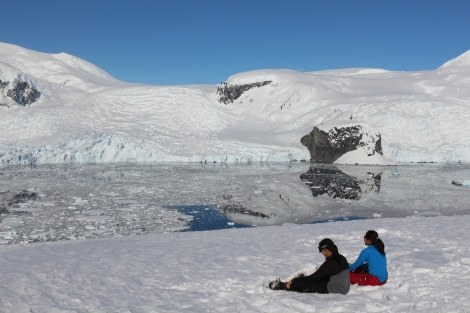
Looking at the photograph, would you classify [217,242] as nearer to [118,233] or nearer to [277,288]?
[277,288]

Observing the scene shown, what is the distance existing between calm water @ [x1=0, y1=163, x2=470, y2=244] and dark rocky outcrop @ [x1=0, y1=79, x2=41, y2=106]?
26902 millimetres

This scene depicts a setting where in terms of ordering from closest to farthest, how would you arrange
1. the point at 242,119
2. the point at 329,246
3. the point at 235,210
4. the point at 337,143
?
the point at 329,246
the point at 235,210
the point at 337,143
the point at 242,119

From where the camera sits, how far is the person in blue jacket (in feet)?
18.4

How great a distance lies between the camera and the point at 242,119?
177ft

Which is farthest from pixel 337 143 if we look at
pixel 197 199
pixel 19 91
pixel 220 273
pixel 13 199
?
pixel 19 91

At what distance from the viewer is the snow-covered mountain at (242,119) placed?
38.0 metres

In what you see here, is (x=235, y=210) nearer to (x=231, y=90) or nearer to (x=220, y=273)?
(x=220, y=273)

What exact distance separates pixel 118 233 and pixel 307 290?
8471 mm

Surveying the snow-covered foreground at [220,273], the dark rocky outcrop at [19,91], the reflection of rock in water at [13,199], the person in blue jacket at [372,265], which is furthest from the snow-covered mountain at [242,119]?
the person in blue jacket at [372,265]

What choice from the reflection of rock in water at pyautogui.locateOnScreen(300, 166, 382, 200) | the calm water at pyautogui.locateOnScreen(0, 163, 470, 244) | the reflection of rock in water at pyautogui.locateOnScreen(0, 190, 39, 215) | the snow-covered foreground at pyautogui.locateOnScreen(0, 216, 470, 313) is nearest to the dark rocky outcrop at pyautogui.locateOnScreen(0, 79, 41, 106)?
the calm water at pyautogui.locateOnScreen(0, 163, 470, 244)

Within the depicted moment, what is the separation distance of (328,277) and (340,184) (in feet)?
62.5

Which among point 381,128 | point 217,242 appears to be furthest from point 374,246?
point 381,128

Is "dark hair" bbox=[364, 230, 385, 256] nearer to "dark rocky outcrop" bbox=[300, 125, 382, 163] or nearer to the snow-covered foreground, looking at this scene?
the snow-covered foreground

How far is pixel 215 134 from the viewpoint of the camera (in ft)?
153
